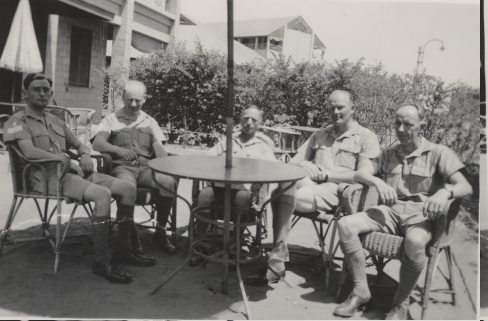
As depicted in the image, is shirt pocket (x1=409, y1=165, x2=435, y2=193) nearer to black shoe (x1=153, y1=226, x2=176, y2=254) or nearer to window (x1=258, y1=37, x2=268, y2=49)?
black shoe (x1=153, y1=226, x2=176, y2=254)

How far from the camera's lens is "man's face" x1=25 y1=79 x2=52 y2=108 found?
126 inches

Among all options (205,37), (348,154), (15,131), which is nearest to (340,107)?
(348,154)

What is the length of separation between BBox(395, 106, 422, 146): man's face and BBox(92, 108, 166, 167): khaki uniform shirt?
6.10 ft

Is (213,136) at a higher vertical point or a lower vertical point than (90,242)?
higher

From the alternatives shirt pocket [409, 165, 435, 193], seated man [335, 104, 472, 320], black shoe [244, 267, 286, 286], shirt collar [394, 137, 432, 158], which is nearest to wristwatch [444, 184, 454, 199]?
seated man [335, 104, 472, 320]

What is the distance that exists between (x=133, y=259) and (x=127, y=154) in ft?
2.68

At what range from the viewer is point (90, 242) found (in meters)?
3.63

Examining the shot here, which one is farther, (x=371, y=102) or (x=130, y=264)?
(x=371, y=102)

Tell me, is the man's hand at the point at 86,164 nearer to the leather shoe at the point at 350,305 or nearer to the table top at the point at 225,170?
the table top at the point at 225,170

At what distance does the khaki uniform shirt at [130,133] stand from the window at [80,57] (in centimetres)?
745

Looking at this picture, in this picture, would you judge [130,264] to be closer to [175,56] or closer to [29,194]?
[29,194]

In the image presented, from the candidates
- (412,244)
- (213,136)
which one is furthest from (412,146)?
(213,136)

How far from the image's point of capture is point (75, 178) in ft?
10.0

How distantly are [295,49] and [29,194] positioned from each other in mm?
24768
